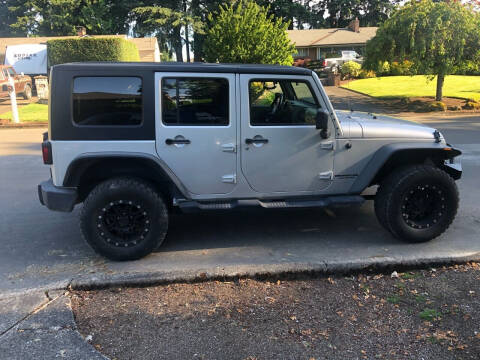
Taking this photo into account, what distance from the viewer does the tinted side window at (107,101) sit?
13.1ft

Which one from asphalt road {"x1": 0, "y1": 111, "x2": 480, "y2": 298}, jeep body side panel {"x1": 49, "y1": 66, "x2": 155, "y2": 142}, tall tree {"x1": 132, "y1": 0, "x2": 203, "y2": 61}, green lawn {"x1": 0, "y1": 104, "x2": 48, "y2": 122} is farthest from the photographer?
tall tree {"x1": 132, "y1": 0, "x2": 203, "y2": 61}

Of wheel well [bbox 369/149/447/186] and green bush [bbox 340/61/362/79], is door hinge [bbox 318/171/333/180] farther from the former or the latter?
green bush [bbox 340/61/362/79]

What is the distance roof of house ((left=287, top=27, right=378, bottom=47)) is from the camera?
45.2m

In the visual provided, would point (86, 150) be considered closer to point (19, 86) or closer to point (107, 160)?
point (107, 160)

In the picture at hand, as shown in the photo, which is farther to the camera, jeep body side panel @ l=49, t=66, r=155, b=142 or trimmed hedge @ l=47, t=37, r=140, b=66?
trimmed hedge @ l=47, t=37, r=140, b=66

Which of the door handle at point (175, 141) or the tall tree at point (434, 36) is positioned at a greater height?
the tall tree at point (434, 36)

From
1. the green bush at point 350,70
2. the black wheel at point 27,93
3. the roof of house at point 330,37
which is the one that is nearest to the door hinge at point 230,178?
the black wheel at point 27,93

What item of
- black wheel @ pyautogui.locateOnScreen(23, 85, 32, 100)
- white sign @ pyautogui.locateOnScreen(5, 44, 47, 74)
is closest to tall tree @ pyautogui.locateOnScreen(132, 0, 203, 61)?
white sign @ pyautogui.locateOnScreen(5, 44, 47, 74)

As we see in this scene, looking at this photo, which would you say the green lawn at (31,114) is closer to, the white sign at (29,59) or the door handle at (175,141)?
the white sign at (29,59)

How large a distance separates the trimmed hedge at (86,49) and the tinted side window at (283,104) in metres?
21.1

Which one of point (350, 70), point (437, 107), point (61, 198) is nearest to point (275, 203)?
point (61, 198)

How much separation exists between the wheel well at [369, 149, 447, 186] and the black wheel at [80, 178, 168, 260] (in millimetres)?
2318

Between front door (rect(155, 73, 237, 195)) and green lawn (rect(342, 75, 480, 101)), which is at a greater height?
green lawn (rect(342, 75, 480, 101))

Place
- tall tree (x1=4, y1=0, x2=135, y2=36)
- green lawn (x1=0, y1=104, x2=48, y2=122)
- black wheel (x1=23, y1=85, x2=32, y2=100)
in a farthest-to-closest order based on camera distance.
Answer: tall tree (x1=4, y1=0, x2=135, y2=36) < black wheel (x1=23, y1=85, x2=32, y2=100) < green lawn (x1=0, y1=104, x2=48, y2=122)
